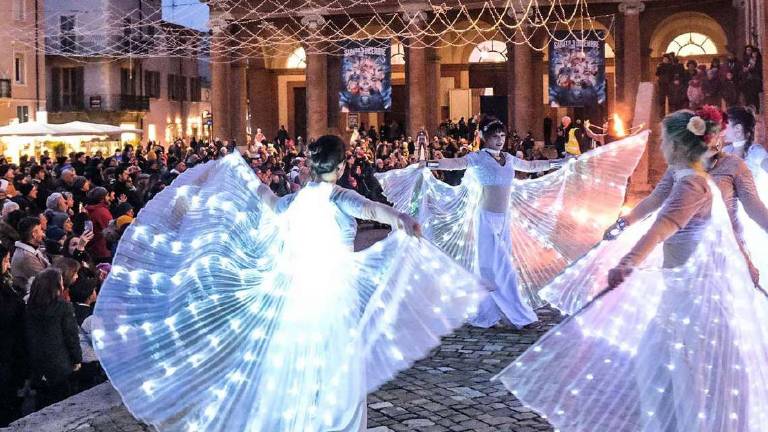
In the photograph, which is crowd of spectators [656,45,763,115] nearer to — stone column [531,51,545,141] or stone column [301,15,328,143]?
stone column [531,51,545,141]

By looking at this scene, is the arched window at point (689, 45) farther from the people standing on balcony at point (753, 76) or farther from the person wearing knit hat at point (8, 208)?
the person wearing knit hat at point (8, 208)

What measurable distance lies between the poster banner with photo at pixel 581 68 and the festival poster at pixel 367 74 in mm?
5415

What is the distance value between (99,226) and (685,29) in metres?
→ 33.3

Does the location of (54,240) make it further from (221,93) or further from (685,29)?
(685,29)

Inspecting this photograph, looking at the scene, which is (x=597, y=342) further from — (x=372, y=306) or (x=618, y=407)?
(x=372, y=306)

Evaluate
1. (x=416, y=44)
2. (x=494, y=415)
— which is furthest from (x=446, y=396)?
(x=416, y=44)

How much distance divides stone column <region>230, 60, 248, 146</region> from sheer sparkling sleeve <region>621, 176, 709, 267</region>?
38485 millimetres

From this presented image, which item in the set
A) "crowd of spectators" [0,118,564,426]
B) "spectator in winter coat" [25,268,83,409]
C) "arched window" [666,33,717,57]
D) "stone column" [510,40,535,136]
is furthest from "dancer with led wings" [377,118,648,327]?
"arched window" [666,33,717,57]

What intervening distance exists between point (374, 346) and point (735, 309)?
1.80 m

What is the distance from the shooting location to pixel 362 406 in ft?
18.1

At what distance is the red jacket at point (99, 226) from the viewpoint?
36.5 feet

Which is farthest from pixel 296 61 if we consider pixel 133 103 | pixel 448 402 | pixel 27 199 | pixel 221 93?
pixel 448 402

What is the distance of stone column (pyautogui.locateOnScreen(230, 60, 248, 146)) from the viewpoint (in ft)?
142

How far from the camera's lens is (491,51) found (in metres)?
45.1
